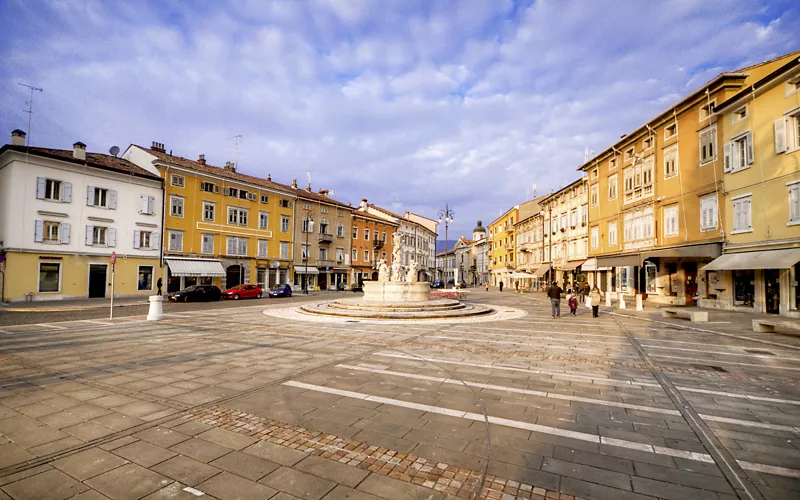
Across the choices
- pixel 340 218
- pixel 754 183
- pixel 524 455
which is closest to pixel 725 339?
pixel 754 183

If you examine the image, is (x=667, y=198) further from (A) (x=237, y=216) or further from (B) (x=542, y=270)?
(A) (x=237, y=216)

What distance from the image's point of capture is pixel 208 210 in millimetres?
39250

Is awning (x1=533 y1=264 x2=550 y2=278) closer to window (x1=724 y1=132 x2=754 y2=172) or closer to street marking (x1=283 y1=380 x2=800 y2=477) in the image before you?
window (x1=724 y1=132 x2=754 y2=172)

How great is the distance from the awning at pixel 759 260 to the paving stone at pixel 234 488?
21787mm

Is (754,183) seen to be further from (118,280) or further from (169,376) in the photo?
(118,280)

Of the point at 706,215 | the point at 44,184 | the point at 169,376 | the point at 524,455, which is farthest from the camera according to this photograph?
the point at 44,184

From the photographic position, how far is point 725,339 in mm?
12844

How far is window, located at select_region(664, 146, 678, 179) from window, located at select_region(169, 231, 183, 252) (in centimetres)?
4108

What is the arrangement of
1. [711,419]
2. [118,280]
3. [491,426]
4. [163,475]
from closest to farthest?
1. [163,475]
2. [491,426]
3. [711,419]
4. [118,280]

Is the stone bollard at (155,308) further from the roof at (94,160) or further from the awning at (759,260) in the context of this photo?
the awning at (759,260)

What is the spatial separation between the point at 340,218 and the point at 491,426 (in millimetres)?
50901

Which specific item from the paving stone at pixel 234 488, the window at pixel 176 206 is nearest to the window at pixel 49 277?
the window at pixel 176 206

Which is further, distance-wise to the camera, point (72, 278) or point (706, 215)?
point (72, 278)

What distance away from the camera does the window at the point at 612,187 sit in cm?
3275
